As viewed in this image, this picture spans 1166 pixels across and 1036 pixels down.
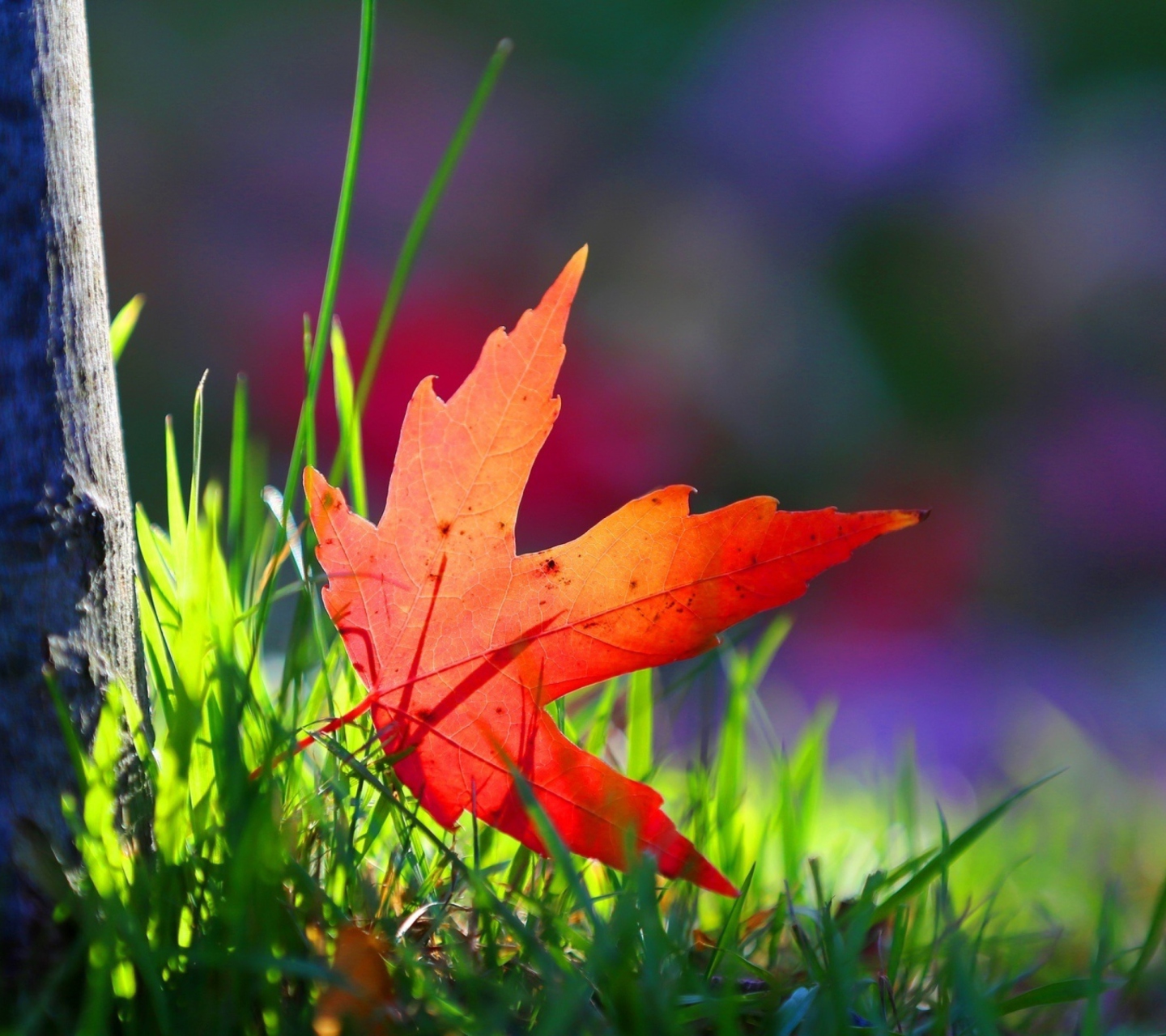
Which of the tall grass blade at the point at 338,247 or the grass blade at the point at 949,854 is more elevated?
the tall grass blade at the point at 338,247

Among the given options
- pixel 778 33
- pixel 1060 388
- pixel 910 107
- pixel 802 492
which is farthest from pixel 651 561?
pixel 778 33

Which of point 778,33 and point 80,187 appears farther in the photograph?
point 778,33

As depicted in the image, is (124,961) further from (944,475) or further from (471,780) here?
(944,475)

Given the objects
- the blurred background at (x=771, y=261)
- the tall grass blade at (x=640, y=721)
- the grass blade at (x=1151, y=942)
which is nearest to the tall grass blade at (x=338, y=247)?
the tall grass blade at (x=640, y=721)

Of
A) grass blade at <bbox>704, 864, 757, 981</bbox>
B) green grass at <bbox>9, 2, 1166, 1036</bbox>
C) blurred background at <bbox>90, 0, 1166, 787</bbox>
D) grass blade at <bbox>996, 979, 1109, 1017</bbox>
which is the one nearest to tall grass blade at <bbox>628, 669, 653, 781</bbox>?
green grass at <bbox>9, 2, 1166, 1036</bbox>

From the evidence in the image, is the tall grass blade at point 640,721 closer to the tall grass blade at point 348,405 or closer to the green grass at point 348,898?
the green grass at point 348,898

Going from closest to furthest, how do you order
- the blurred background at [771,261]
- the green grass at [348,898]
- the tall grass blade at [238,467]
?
the green grass at [348,898]
the tall grass blade at [238,467]
the blurred background at [771,261]

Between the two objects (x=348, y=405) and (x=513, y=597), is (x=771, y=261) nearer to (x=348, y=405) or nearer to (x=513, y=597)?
(x=348, y=405)
